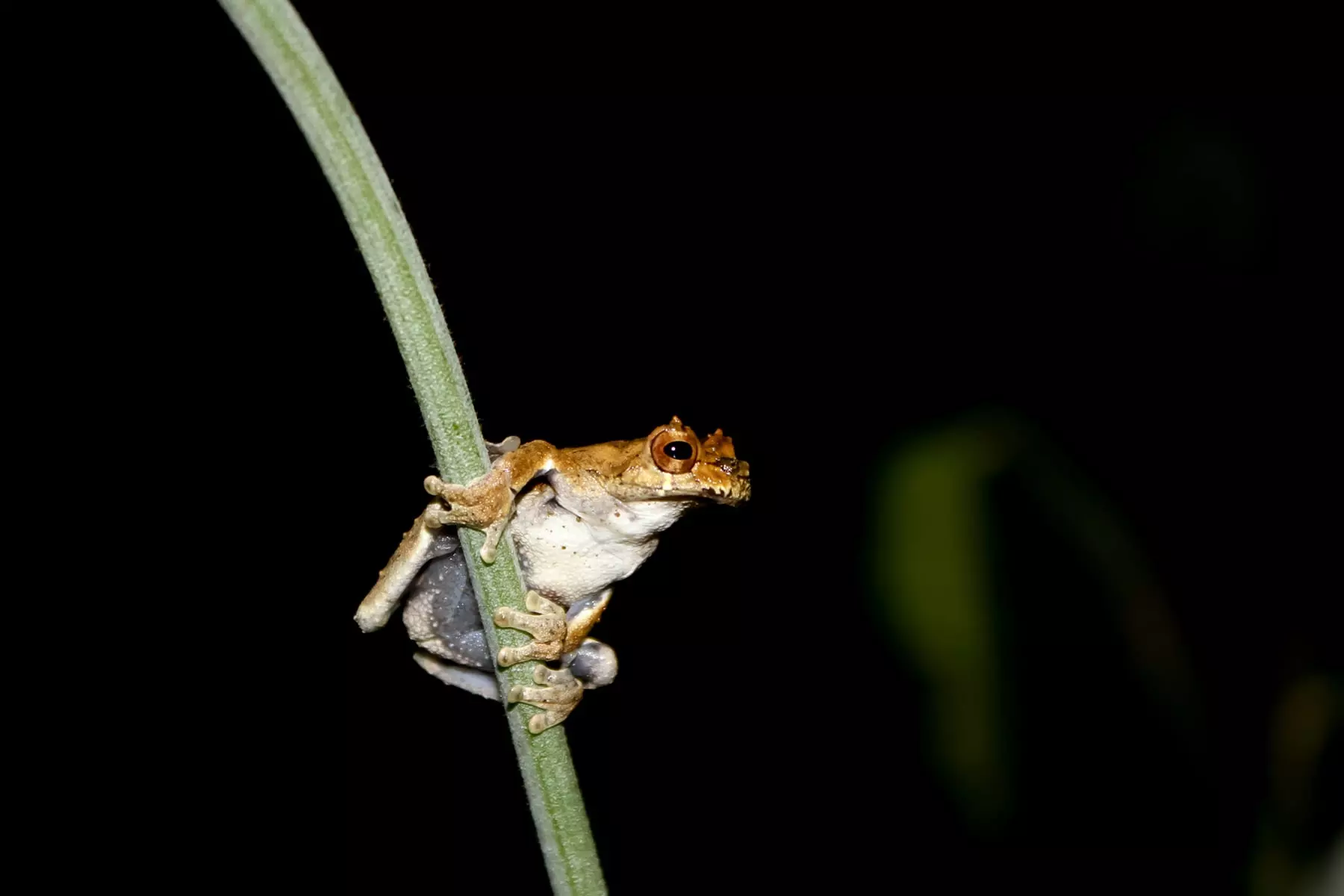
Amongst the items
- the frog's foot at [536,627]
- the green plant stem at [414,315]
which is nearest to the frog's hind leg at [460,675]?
the frog's foot at [536,627]

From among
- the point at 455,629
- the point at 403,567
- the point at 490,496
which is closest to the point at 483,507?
the point at 490,496

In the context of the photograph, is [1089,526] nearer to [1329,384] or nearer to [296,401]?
A: [1329,384]

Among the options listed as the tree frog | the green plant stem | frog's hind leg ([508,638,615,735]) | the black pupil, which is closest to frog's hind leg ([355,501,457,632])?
the tree frog

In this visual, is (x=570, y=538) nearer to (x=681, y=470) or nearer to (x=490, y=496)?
(x=681, y=470)

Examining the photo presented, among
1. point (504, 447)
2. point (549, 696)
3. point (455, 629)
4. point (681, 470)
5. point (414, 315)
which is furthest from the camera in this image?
point (455, 629)

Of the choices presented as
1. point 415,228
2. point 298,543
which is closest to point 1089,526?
point 415,228

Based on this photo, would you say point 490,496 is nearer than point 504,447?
Yes

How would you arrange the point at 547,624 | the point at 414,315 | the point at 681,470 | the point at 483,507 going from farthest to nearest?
the point at 681,470, the point at 547,624, the point at 483,507, the point at 414,315
